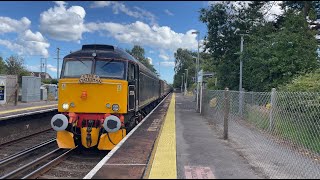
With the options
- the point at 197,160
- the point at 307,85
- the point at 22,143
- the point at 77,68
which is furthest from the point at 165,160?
Result: the point at 22,143

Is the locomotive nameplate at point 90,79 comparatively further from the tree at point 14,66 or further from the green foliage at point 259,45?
the tree at point 14,66

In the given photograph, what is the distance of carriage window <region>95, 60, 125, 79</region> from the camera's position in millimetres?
12048

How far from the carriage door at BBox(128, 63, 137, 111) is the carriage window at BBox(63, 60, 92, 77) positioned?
1.32 meters

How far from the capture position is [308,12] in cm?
2089

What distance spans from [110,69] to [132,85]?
1032mm

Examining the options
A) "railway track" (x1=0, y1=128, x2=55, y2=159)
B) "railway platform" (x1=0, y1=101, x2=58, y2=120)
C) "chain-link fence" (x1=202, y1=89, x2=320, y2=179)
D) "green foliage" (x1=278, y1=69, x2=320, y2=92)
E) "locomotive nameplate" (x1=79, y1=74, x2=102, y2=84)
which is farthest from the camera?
"railway platform" (x1=0, y1=101, x2=58, y2=120)

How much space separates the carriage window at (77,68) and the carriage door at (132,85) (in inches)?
51.9

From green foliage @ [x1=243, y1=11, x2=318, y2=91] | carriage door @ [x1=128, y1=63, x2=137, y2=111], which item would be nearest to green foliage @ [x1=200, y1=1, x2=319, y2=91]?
green foliage @ [x1=243, y1=11, x2=318, y2=91]

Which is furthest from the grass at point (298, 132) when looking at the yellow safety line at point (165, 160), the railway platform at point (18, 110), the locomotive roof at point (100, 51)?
the railway platform at point (18, 110)

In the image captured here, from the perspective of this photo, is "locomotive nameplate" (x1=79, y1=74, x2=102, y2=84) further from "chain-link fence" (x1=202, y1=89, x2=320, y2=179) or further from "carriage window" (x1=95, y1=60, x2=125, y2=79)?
"chain-link fence" (x1=202, y1=89, x2=320, y2=179)

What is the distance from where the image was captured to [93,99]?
1155 centimetres

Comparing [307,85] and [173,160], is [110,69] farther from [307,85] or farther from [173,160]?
[307,85]

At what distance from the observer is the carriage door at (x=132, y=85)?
1242 centimetres

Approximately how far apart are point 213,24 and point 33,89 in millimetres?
16293
